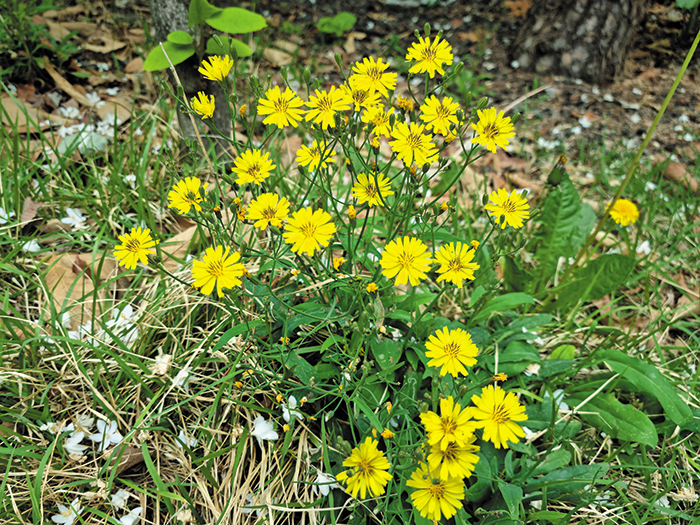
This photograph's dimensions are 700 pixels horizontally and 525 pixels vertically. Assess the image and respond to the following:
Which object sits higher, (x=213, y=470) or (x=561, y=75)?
(x=561, y=75)

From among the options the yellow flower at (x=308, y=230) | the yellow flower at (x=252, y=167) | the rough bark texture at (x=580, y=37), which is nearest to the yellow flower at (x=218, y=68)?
the yellow flower at (x=252, y=167)

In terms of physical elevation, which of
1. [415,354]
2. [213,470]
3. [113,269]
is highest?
[415,354]

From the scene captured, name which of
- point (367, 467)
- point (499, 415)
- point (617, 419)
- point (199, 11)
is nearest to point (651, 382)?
point (617, 419)

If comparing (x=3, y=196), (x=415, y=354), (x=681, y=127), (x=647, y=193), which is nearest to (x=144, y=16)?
(x=3, y=196)

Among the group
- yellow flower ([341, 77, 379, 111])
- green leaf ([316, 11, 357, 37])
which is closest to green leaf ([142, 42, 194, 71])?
yellow flower ([341, 77, 379, 111])

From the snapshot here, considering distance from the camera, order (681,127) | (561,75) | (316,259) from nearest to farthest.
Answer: (316,259) < (681,127) < (561,75)

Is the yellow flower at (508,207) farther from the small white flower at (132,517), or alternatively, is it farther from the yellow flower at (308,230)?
the small white flower at (132,517)

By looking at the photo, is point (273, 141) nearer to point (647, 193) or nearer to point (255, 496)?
point (255, 496)
